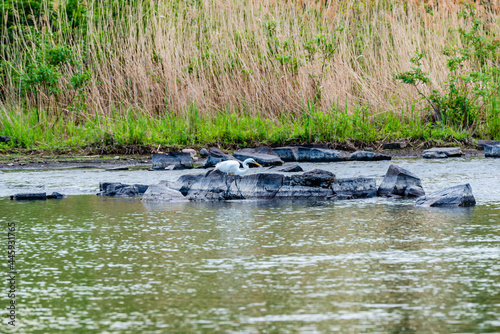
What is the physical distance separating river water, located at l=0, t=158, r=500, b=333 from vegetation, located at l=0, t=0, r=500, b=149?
4.90 metres

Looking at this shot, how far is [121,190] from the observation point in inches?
260

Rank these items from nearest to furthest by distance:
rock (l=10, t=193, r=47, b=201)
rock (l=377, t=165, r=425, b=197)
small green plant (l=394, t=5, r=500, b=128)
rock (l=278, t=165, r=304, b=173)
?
rock (l=377, t=165, r=425, b=197), rock (l=10, t=193, r=47, b=201), rock (l=278, t=165, r=304, b=173), small green plant (l=394, t=5, r=500, b=128)

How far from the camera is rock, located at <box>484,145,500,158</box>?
29.4 feet

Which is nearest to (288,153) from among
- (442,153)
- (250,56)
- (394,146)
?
(394,146)

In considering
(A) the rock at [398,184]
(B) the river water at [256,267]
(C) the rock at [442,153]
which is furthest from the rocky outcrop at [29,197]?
(C) the rock at [442,153]

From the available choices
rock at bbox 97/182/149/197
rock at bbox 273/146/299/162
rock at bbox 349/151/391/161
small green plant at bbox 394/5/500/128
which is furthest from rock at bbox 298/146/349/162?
rock at bbox 97/182/149/197

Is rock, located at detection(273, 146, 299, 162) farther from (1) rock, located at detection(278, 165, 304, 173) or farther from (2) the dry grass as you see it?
(2) the dry grass

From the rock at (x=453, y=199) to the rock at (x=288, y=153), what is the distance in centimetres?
404

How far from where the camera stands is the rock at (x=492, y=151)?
8.97 metres

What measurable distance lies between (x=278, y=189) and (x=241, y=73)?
557 centimetres

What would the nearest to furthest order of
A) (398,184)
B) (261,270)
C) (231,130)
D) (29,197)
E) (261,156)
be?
(261,270)
(398,184)
(29,197)
(261,156)
(231,130)

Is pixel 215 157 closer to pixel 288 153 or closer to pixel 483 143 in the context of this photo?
pixel 288 153

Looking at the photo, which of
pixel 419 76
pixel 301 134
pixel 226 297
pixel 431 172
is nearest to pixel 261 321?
pixel 226 297

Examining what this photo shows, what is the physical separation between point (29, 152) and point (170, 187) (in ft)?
15.3
